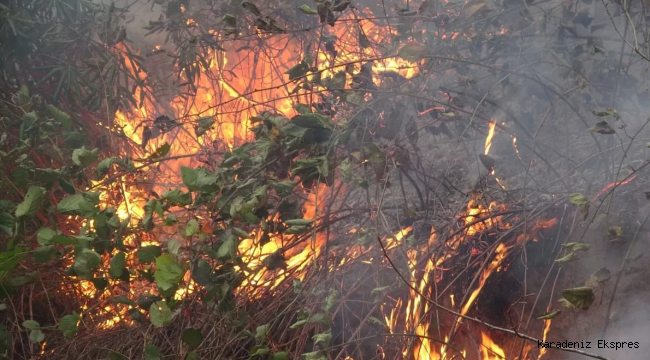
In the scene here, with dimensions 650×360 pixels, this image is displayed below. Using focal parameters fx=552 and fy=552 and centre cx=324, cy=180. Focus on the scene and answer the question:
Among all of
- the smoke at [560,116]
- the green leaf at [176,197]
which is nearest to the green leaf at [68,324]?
the green leaf at [176,197]

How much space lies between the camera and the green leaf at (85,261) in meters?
2.10

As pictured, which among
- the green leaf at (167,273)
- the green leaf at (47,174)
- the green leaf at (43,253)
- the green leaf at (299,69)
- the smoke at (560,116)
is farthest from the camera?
the green leaf at (299,69)

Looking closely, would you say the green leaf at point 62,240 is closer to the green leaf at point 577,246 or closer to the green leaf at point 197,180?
the green leaf at point 197,180

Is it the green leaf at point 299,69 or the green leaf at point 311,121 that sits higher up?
the green leaf at point 299,69

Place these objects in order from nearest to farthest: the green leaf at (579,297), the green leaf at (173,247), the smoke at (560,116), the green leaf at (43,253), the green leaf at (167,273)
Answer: the green leaf at (579,297) < the green leaf at (167,273) < the green leaf at (173,247) < the green leaf at (43,253) < the smoke at (560,116)

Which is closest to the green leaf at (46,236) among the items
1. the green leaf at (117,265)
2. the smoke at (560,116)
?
the green leaf at (117,265)

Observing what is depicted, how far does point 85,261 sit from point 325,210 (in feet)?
4.53

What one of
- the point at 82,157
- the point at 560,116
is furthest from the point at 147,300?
the point at 560,116

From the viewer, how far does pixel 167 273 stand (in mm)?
2006

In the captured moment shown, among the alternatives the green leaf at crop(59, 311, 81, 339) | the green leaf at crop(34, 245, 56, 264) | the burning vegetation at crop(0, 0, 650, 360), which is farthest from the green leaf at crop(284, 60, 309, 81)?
the green leaf at crop(59, 311, 81, 339)

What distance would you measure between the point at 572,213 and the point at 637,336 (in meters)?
0.62

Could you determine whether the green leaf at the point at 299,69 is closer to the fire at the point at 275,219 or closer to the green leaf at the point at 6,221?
the fire at the point at 275,219

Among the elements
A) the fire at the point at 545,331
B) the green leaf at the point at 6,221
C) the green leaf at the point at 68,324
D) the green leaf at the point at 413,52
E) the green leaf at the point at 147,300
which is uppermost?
the green leaf at the point at 413,52

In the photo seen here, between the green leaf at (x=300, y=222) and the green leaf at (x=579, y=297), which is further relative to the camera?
the green leaf at (x=300, y=222)
